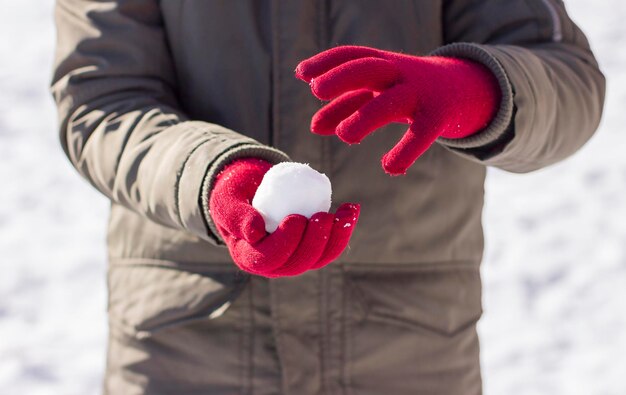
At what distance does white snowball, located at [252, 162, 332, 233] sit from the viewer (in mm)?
984

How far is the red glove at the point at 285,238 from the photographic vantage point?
95 centimetres

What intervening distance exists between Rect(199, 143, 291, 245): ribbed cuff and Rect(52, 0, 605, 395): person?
0.30 feet

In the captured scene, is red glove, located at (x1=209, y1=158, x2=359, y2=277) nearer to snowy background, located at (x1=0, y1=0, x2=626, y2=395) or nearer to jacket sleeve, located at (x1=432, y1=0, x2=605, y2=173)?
jacket sleeve, located at (x1=432, y1=0, x2=605, y2=173)

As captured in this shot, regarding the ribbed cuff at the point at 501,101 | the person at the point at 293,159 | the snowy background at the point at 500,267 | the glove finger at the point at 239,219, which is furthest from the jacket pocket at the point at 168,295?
the snowy background at the point at 500,267

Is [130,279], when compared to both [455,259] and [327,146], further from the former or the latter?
[455,259]

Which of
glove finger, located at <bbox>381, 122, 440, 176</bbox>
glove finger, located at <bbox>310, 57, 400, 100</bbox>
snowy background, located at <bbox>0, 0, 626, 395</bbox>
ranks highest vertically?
glove finger, located at <bbox>310, 57, 400, 100</bbox>

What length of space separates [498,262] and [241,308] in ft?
5.77

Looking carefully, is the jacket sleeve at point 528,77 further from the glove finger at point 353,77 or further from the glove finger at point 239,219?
the glove finger at point 239,219

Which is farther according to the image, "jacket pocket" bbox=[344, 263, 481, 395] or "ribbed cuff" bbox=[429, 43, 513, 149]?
"jacket pocket" bbox=[344, 263, 481, 395]

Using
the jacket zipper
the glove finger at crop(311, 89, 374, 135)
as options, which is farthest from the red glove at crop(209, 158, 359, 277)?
the jacket zipper

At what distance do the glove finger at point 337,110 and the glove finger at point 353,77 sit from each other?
0.17 feet

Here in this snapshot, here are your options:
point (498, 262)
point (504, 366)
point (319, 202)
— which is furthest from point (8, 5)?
point (319, 202)

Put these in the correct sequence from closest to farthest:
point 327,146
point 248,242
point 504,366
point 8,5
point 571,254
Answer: point 248,242, point 327,146, point 504,366, point 571,254, point 8,5

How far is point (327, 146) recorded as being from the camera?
1306mm
